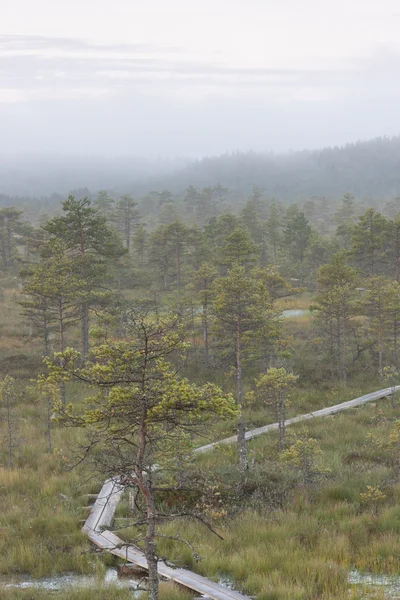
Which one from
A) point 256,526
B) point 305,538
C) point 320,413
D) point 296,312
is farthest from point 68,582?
point 296,312

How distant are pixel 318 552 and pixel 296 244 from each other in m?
49.8

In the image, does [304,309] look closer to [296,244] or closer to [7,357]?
[296,244]

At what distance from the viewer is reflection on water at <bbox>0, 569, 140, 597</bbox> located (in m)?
9.22

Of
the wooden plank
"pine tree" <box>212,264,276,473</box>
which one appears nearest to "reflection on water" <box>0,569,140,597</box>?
"pine tree" <box>212,264,276,473</box>

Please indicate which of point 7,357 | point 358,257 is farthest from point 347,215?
point 7,357

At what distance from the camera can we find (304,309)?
4766 centimetres

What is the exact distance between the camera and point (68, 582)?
9594 millimetres

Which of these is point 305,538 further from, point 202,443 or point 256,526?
point 202,443

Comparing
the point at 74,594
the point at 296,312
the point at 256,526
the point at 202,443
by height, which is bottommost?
the point at 202,443

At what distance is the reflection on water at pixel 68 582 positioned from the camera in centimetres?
922

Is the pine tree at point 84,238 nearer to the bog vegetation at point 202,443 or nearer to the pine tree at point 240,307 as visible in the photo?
the bog vegetation at point 202,443

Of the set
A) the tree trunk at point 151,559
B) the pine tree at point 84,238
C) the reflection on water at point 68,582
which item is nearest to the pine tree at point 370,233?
the pine tree at point 84,238

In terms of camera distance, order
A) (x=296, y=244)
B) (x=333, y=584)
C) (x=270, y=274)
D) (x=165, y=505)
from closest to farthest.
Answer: (x=333, y=584) → (x=165, y=505) → (x=270, y=274) → (x=296, y=244)

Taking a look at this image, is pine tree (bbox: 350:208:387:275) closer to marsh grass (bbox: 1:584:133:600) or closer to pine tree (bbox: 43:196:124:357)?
pine tree (bbox: 43:196:124:357)
